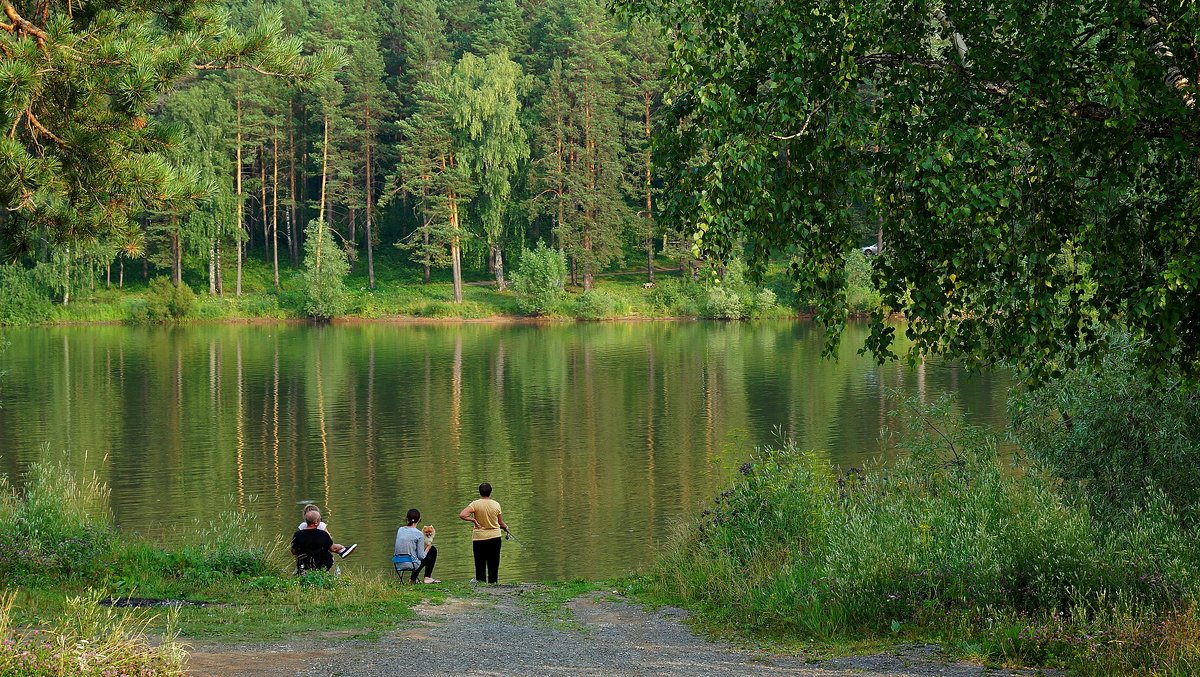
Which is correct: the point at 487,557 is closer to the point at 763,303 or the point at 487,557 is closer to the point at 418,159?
the point at 763,303

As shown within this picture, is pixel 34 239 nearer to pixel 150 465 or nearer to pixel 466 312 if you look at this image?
pixel 150 465

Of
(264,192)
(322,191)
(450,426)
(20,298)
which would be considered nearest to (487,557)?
(450,426)

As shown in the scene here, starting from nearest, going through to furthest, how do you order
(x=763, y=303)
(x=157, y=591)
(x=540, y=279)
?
(x=157, y=591), (x=540, y=279), (x=763, y=303)

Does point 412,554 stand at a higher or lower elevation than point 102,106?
lower

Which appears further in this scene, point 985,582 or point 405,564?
point 405,564

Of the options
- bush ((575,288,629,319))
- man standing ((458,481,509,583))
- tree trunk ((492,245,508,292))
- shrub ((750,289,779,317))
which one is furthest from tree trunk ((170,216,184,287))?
man standing ((458,481,509,583))

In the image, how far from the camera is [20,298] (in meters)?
75.8

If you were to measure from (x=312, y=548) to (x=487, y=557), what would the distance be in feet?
8.91

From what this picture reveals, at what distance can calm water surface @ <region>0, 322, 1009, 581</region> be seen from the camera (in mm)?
23359

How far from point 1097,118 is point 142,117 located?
9214 millimetres

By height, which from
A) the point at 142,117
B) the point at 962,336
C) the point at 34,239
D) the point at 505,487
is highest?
the point at 142,117

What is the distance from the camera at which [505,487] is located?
86.7 ft

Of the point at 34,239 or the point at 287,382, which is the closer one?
the point at 34,239

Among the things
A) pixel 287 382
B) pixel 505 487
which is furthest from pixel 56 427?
pixel 505 487
